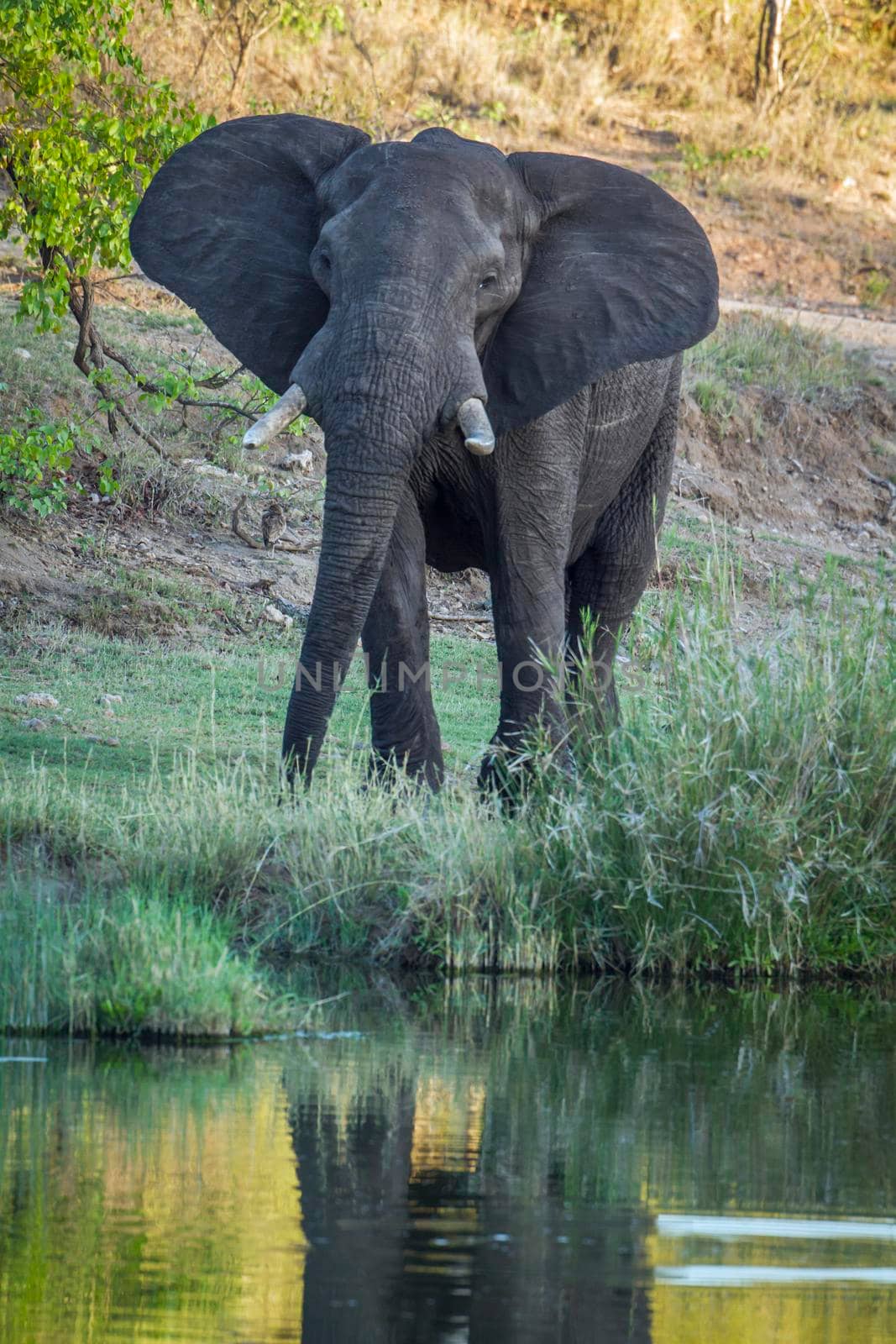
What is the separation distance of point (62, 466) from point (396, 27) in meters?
16.2

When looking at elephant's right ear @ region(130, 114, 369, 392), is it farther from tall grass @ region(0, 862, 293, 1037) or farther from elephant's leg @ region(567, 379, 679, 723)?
tall grass @ region(0, 862, 293, 1037)

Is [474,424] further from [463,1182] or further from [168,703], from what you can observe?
[168,703]

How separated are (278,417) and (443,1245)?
4.03m

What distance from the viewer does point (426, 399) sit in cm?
784

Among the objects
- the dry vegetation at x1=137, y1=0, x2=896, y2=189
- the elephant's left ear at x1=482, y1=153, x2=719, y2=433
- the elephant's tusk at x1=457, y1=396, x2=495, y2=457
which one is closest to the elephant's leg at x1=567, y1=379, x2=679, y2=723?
the elephant's left ear at x1=482, y1=153, x2=719, y2=433

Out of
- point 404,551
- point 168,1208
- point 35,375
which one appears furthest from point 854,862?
point 35,375

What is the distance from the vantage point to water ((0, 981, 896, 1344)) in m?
4.09

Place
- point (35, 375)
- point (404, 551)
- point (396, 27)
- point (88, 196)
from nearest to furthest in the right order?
point (404, 551) < point (88, 196) < point (35, 375) < point (396, 27)

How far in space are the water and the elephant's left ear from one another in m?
2.97

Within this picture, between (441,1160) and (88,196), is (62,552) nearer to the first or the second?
(88,196)

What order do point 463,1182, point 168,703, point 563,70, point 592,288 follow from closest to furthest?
point 463,1182
point 592,288
point 168,703
point 563,70

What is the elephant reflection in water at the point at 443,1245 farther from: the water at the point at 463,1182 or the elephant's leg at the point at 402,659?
the elephant's leg at the point at 402,659

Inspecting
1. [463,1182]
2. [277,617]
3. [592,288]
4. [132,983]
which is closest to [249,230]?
[592,288]

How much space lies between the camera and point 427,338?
7.80m
